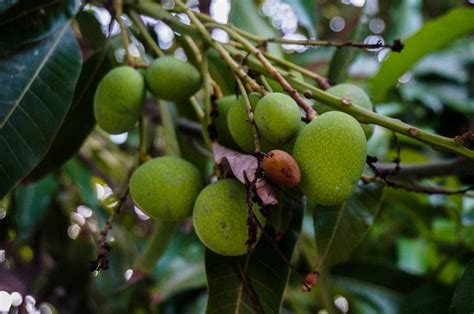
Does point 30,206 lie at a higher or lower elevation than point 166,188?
lower

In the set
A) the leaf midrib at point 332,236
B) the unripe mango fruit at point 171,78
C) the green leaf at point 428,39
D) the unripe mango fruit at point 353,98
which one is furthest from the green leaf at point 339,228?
the green leaf at point 428,39

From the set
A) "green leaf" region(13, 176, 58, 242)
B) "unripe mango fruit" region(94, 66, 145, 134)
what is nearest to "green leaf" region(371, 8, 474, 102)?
"unripe mango fruit" region(94, 66, 145, 134)

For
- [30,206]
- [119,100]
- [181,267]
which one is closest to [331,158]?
[119,100]

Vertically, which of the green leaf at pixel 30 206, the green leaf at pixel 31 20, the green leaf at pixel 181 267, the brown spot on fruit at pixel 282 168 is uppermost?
the green leaf at pixel 31 20

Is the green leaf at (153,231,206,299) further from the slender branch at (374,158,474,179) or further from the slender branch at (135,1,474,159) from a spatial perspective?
the slender branch at (135,1,474,159)

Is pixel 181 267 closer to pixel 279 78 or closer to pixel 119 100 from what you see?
pixel 119 100

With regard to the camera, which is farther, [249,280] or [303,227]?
[303,227]

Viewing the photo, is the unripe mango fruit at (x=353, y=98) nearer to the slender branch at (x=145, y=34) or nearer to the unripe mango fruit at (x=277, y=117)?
the unripe mango fruit at (x=277, y=117)
